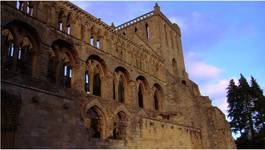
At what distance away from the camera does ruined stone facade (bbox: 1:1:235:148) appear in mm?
10953

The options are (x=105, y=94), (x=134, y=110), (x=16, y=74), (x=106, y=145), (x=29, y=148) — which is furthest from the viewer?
(x=134, y=110)

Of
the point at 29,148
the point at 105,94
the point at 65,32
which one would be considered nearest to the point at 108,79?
the point at 105,94

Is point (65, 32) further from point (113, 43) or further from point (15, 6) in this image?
point (113, 43)

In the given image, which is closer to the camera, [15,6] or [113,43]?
[15,6]

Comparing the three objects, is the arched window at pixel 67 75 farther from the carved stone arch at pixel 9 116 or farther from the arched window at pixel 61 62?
the carved stone arch at pixel 9 116

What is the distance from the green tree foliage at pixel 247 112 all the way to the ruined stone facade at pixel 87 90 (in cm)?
665

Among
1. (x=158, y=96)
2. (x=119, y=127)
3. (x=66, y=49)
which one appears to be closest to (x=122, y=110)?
(x=119, y=127)

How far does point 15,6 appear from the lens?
43.0 ft

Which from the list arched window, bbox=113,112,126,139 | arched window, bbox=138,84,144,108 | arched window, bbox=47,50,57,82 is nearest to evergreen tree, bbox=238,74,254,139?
arched window, bbox=138,84,144,108

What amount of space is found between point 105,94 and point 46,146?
294 inches

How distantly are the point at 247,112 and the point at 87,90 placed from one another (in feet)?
73.0

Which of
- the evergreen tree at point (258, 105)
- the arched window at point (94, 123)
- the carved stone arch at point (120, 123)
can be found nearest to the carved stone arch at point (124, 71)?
the carved stone arch at point (120, 123)

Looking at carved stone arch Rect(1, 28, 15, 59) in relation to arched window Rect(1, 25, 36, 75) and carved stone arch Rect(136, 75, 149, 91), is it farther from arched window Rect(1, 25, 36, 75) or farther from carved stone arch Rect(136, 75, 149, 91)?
carved stone arch Rect(136, 75, 149, 91)

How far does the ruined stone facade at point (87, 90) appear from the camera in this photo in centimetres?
1095
